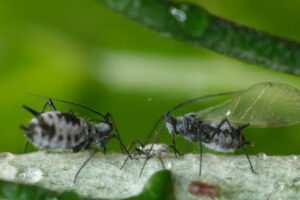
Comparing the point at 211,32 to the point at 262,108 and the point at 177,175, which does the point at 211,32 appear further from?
the point at 262,108

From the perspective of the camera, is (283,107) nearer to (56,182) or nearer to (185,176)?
(185,176)

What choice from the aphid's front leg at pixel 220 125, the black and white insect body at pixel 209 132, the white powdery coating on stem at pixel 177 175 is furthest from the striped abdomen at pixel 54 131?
the aphid's front leg at pixel 220 125

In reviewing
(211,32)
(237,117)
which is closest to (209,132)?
(237,117)

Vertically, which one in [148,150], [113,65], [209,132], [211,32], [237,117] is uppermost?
[113,65]

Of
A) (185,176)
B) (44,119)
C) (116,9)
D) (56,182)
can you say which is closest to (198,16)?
(116,9)

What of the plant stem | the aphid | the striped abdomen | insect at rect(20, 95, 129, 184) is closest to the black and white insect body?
insect at rect(20, 95, 129, 184)
